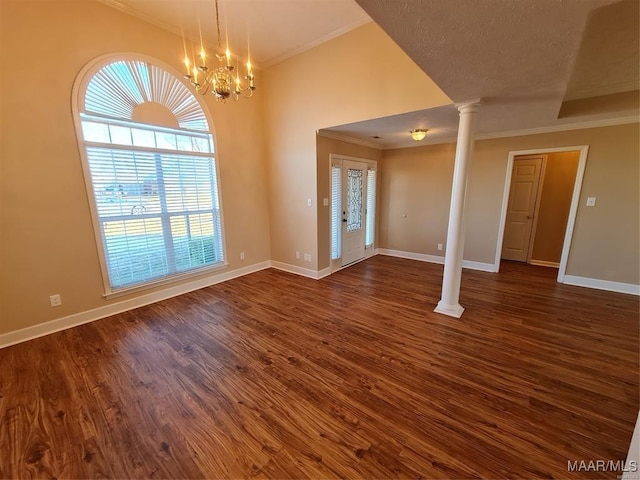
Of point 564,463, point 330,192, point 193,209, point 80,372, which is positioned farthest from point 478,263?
point 80,372

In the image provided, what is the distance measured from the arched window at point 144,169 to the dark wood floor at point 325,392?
733 mm

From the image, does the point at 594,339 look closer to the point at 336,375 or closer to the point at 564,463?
the point at 564,463

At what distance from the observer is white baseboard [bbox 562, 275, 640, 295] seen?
3.60m

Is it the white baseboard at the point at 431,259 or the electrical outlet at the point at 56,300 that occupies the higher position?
the electrical outlet at the point at 56,300

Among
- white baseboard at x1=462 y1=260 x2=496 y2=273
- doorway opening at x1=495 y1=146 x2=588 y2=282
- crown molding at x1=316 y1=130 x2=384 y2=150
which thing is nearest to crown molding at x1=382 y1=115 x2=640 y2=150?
doorway opening at x1=495 y1=146 x2=588 y2=282

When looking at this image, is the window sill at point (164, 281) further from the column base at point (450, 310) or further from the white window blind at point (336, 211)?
the column base at point (450, 310)

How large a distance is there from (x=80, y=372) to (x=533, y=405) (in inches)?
141

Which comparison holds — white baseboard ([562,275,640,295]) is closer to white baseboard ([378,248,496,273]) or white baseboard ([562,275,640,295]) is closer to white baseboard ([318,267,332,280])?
white baseboard ([378,248,496,273])

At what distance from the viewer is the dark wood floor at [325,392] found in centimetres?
143

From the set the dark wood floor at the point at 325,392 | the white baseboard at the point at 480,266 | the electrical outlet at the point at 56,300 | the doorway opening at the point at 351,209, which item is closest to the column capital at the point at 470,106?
the doorway opening at the point at 351,209

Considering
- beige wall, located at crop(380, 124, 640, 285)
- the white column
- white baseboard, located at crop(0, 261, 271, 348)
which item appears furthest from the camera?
beige wall, located at crop(380, 124, 640, 285)

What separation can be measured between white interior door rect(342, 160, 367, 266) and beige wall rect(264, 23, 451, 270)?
22.2 inches

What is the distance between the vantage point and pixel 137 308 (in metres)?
3.26

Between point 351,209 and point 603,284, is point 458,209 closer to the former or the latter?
point 351,209
